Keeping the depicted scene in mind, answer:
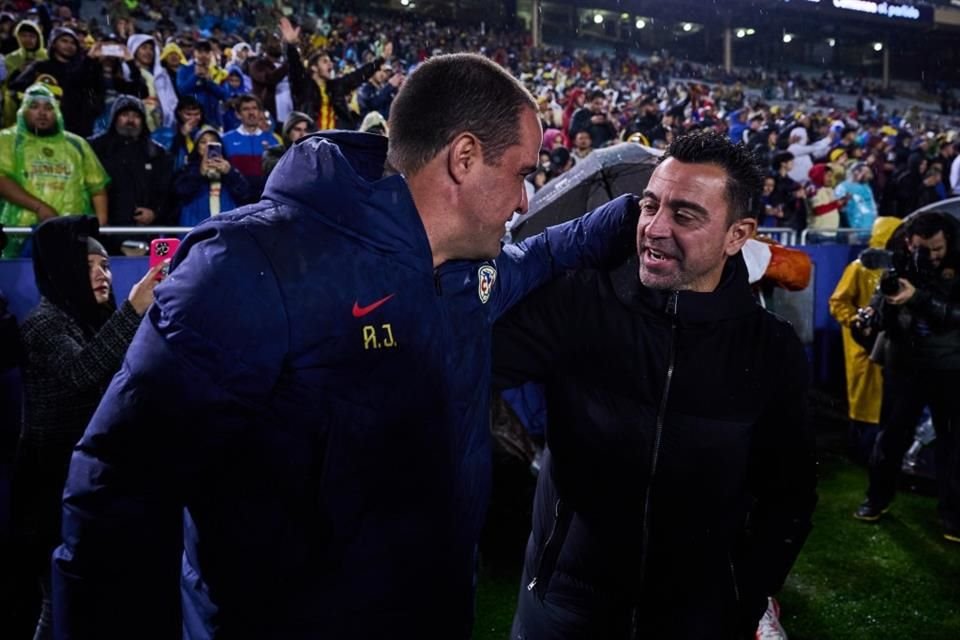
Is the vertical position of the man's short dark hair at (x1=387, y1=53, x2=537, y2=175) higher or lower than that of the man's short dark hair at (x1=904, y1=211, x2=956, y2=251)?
higher

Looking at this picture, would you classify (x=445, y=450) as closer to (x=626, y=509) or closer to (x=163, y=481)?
(x=163, y=481)

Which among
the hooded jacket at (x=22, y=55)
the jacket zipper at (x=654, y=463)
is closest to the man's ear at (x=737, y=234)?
the jacket zipper at (x=654, y=463)

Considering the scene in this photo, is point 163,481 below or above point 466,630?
above

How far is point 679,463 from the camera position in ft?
6.18

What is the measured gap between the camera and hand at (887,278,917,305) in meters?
4.20

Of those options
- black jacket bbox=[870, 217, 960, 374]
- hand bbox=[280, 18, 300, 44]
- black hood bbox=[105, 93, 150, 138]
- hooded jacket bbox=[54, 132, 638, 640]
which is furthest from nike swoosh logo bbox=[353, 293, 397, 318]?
hand bbox=[280, 18, 300, 44]

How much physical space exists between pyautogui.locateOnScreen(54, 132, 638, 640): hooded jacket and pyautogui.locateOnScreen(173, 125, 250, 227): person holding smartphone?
4.54 m

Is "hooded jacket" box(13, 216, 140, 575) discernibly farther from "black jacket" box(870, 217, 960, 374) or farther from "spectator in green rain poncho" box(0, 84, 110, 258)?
"black jacket" box(870, 217, 960, 374)

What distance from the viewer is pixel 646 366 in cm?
192

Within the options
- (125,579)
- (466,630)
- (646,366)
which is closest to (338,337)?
(125,579)

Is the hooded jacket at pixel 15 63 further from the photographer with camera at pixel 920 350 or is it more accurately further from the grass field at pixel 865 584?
the photographer with camera at pixel 920 350

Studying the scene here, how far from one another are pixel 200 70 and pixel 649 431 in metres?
7.90

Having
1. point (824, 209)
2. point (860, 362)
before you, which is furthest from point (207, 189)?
point (824, 209)

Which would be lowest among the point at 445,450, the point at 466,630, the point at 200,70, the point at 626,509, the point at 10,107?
the point at 466,630
